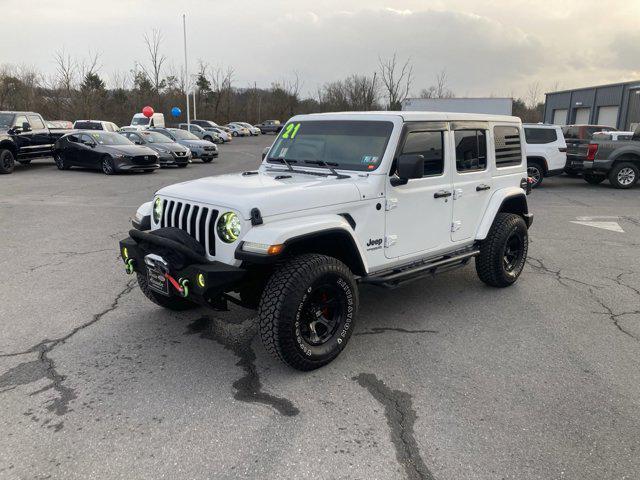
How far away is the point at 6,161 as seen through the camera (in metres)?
15.8

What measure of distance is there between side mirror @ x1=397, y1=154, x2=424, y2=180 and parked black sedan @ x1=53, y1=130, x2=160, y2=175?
14278 millimetres

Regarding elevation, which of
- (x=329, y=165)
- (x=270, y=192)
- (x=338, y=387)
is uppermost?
(x=329, y=165)

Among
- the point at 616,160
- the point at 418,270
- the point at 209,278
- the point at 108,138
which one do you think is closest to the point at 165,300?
the point at 209,278

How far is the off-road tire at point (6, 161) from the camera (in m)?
15.6

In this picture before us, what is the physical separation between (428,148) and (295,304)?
6.85ft

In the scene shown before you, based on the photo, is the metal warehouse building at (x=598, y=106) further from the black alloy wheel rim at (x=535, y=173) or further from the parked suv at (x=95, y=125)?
the parked suv at (x=95, y=125)

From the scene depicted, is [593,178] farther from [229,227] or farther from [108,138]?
[108,138]

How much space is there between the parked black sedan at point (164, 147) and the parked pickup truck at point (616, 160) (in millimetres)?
14157

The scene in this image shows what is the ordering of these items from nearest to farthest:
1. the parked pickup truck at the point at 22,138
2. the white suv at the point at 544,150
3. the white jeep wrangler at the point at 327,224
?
the white jeep wrangler at the point at 327,224 → the white suv at the point at 544,150 → the parked pickup truck at the point at 22,138

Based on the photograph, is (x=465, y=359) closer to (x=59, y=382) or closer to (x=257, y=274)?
(x=257, y=274)

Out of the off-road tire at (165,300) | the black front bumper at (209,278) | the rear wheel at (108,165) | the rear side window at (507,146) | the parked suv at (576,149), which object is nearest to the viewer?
the black front bumper at (209,278)

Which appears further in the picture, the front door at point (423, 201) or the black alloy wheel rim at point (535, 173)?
the black alloy wheel rim at point (535, 173)

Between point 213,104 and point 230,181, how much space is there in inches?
2575

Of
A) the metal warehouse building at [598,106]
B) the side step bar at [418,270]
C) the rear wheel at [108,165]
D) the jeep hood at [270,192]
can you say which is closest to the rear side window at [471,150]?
the side step bar at [418,270]
